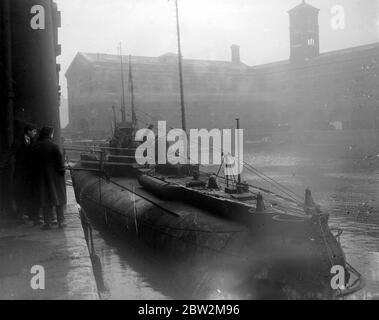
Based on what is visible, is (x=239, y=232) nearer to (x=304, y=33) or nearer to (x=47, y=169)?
(x=47, y=169)

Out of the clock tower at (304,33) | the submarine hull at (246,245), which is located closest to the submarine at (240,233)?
the submarine hull at (246,245)

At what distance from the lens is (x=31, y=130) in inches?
336

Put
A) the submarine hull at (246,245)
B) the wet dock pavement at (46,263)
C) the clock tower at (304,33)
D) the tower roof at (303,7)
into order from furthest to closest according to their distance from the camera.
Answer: the tower roof at (303,7), the clock tower at (304,33), the submarine hull at (246,245), the wet dock pavement at (46,263)

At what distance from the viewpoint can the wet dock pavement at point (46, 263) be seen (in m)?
5.21

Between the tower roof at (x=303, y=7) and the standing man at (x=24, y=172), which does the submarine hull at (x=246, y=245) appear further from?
the tower roof at (x=303, y=7)

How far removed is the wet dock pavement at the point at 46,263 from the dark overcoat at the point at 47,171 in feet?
2.03

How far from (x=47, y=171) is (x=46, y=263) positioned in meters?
2.30

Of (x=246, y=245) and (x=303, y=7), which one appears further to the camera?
(x=303, y=7)

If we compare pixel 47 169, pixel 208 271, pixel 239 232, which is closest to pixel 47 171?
pixel 47 169

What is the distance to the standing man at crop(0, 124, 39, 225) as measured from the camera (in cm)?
826

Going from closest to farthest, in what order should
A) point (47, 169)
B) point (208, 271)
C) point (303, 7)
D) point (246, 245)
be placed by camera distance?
point (47, 169), point (246, 245), point (208, 271), point (303, 7)

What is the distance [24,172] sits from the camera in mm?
8445
